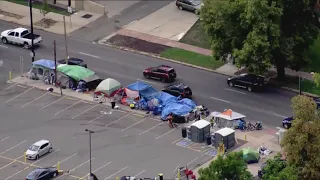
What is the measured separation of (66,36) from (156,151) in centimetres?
3167

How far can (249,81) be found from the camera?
112 meters

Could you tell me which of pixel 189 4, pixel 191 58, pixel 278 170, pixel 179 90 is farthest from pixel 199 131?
pixel 189 4

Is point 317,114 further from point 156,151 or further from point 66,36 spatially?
point 66,36

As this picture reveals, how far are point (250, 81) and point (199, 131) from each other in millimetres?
13344

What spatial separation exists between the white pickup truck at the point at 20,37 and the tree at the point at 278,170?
131 ft

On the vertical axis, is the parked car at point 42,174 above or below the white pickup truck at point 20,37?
below

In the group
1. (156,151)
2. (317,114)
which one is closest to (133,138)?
(156,151)

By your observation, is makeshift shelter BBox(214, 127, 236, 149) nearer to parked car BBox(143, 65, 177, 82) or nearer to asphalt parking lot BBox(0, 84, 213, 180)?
asphalt parking lot BBox(0, 84, 213, 180)

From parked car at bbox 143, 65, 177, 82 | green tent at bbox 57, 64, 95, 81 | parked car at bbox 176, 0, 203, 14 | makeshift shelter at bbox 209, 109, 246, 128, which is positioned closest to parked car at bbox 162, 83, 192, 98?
parked car at bbox 143, 65, 177, 82

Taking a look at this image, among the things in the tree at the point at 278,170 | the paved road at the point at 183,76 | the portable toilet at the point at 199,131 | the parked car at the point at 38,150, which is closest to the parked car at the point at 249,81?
the paved road at the point at 183,76

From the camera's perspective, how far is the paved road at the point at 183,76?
10856cm

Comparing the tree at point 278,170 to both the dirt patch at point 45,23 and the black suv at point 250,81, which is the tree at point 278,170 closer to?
the black suv at point 250,81

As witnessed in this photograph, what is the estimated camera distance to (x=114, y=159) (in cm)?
9812

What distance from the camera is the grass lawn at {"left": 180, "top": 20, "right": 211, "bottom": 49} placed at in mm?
125250
